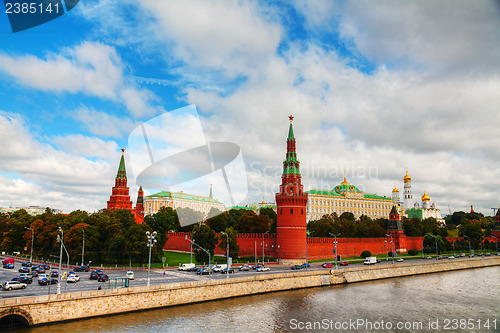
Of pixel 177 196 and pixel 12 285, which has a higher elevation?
pixel 177 196

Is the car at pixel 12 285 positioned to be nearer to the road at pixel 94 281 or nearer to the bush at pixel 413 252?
the road at pixel 94 281

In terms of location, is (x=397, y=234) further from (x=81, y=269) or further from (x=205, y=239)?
(x=81, y=269)

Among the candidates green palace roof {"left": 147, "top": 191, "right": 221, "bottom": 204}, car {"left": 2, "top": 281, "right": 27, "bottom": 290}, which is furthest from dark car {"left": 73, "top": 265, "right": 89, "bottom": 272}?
green palace roof {"left": 147, "top": 191, "right": 221, "bottom": 204}

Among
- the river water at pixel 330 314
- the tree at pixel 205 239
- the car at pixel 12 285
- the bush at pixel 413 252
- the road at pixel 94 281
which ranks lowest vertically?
the river water at pixel 330 314

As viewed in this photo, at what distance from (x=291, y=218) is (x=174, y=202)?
11802cm

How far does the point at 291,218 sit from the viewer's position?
71.2m

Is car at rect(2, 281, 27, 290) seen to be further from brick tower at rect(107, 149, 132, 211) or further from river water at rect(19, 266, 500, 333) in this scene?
brick tower at rect(107, 149, 132, 211)

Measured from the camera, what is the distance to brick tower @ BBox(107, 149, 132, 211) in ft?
356

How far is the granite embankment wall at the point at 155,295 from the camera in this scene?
100ft

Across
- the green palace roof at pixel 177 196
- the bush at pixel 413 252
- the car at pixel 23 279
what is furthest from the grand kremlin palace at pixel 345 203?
the car at pixel 23 279

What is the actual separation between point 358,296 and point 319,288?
7.46 m

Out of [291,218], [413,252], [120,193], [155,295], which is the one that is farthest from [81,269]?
[413,252]

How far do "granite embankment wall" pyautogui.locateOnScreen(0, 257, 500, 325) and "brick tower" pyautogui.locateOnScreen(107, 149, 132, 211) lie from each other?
232 ft

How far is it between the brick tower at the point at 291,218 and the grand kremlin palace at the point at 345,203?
279 feet
